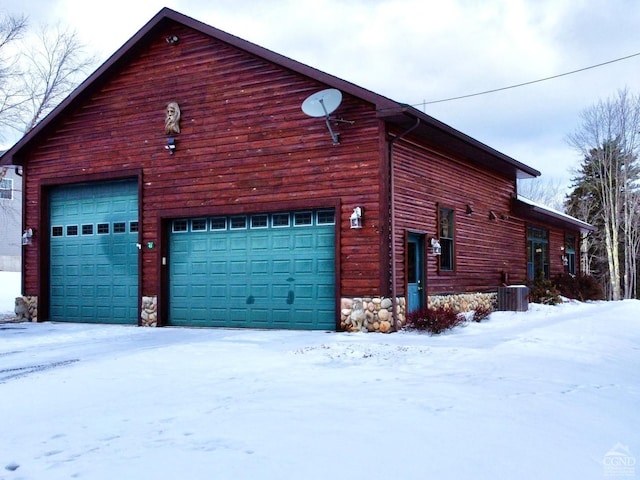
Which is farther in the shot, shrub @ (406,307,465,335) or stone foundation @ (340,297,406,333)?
stone foundation @ (340,297,406,333)

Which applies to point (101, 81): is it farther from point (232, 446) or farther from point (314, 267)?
point (232, 446)

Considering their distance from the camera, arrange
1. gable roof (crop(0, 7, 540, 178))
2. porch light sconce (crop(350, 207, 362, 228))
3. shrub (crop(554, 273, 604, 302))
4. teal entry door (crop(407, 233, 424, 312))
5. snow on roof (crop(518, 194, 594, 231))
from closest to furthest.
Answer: gable roof (crop(0, 7, 540, 178)) → porch light sconce (crop(350, 207, 362, 228)) → teal entry door (crop(407, 233, 424, 312)) → snow on roof (crop(518, 194, 594, 231)) → shrub (crop(554, 273, 604, 302))

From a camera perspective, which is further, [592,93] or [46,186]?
[592,93]

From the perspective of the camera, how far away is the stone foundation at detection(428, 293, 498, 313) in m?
13.5

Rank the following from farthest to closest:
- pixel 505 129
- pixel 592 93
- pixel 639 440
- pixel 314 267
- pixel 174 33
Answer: pixel 505 129, pixel 592 93, pixel 174 33, pixel 314 267, pixel 639 440

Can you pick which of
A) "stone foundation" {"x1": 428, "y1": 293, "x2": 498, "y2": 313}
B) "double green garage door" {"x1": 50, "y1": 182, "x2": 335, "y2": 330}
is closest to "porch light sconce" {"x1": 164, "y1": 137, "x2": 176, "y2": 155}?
"double green garage door" {"x1": 50, "y1": 182, "x2": 335, "y2": 330}

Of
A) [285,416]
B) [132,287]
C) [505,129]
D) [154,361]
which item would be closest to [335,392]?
[285,416]

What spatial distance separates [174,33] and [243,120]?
2965 millimetres

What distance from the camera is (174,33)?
1380cm

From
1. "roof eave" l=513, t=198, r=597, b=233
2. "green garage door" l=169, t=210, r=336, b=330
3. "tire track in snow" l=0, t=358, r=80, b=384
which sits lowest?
"tire track in snow" l=0, t=358, r=80, b=384

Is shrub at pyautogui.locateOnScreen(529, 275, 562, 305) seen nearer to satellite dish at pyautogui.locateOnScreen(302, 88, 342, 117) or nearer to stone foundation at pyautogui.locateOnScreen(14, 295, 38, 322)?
satellite dish at pyautogui.locateOnScreen(302, 88, 342, 117)

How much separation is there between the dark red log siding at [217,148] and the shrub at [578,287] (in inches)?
474

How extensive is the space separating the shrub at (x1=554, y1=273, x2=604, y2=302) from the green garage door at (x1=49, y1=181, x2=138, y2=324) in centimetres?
1416

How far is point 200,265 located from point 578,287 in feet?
47.6
